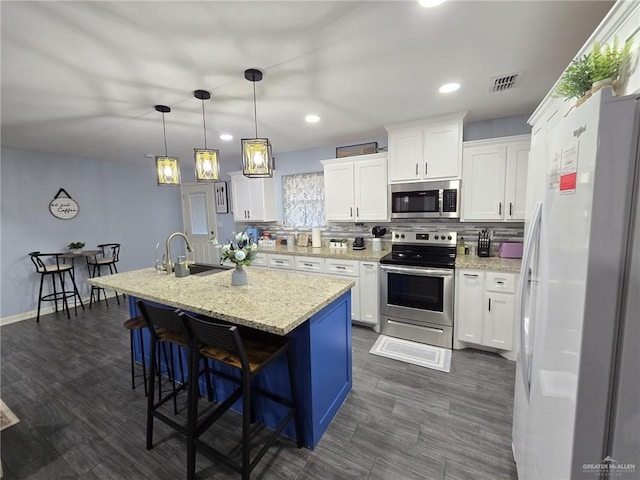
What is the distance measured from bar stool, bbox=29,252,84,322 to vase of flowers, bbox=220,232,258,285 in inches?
144

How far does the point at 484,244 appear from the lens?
298 centimetres

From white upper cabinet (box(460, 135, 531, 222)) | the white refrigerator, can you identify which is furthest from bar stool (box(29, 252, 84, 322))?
white upper cabinet (box(460, 135, 531, 222))

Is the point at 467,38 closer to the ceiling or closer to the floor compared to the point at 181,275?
closer to the ceiling

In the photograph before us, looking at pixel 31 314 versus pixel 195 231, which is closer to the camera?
pixel 31 314

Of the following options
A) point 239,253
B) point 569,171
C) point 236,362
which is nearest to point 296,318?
point 236,362

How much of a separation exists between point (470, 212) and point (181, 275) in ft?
10.0

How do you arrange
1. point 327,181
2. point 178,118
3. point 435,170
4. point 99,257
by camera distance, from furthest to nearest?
point 99,257
point 327,181
point 435,170
point 178,118

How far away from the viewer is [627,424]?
71cm

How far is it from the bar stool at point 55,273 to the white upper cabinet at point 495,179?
18.5ft

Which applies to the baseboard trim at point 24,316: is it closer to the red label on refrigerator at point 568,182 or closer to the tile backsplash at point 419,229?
the tile backsplash at point 419,229

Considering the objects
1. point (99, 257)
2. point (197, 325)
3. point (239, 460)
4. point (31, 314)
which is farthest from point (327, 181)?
point (31, 314)

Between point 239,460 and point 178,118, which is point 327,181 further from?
point 239,460

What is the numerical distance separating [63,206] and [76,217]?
239 mm

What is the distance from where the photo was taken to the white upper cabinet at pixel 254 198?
4440mm
